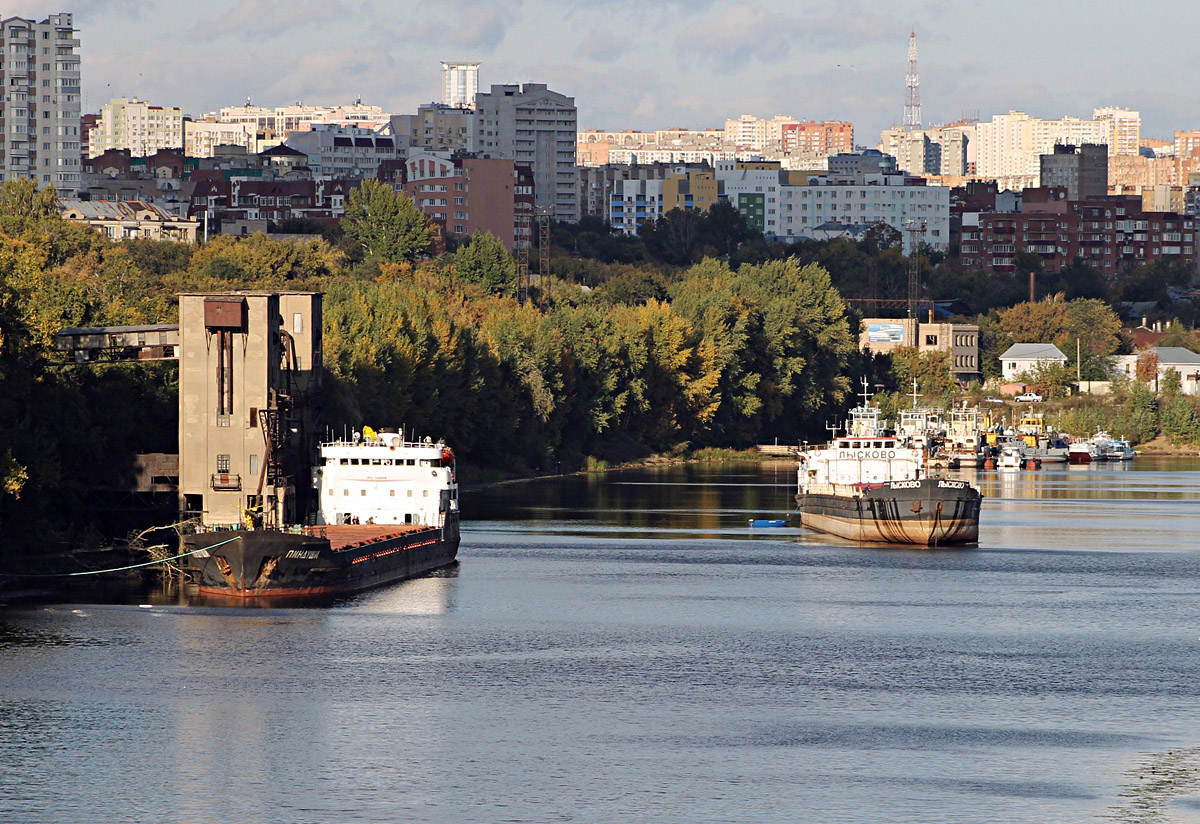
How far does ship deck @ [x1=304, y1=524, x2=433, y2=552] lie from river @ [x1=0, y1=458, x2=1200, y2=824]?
274 cm

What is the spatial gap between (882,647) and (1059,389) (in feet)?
473

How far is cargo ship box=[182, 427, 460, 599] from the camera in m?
63.3

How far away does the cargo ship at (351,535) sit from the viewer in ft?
208

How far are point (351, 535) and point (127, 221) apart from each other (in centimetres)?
13094

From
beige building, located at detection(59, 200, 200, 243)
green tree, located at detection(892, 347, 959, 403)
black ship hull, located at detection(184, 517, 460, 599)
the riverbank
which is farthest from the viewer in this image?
beige building, located at detection(59, 200, 200, 243)

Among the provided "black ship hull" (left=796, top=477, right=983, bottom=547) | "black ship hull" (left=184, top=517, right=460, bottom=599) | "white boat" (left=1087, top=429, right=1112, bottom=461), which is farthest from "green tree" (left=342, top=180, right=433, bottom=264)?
"black ship hull" (left=184, top=517, right=460, bottom=599)

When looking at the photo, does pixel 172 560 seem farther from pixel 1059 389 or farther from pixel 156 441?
pixel 1059 389

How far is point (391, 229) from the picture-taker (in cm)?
18150

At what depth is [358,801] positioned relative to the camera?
38.3 meters

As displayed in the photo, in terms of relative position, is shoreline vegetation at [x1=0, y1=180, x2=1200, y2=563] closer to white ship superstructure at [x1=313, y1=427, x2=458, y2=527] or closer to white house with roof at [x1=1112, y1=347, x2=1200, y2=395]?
white ship superstructure at [x1=313, y1=427, x2=458, y2=527]

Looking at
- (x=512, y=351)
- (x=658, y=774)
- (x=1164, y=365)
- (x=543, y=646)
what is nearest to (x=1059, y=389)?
(x=1164, y=365)

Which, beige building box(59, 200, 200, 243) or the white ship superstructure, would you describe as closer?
the white ship superstructure

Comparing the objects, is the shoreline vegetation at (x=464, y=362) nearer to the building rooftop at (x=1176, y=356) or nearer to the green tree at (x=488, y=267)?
the green tree at (x=488, y=267)

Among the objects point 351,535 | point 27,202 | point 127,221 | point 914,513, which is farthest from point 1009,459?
point 351,535
